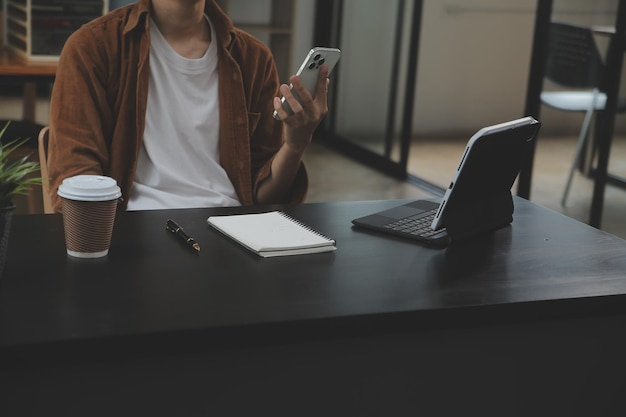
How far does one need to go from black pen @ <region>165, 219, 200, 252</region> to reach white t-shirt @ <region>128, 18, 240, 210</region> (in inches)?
15.0

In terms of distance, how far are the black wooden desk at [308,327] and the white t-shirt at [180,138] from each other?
0.34m

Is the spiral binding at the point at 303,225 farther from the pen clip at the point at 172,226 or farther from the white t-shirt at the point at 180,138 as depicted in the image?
the white t-shirt at the point at 180,138

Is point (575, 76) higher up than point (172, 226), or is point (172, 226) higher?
point (575, 76)

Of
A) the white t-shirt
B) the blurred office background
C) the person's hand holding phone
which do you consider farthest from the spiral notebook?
the blurred office background

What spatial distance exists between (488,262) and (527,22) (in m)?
2.88

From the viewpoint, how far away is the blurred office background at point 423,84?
3.79 m

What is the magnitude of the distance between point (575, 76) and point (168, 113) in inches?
87.8

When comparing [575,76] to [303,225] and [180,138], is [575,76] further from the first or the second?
[303,225]

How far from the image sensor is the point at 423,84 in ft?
15.8

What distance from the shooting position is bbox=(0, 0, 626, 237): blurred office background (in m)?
3.79

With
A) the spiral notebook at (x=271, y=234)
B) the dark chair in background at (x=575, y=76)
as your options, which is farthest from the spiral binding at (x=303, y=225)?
the dark chair in background at (x=575, y=76)

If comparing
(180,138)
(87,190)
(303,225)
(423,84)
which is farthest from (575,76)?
(87,190)

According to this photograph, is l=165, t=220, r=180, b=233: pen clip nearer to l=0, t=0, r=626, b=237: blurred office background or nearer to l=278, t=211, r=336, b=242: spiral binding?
l=278, t=211, r=336, b=242: spiral binding

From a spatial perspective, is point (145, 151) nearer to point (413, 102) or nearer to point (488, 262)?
point (488, 262)
